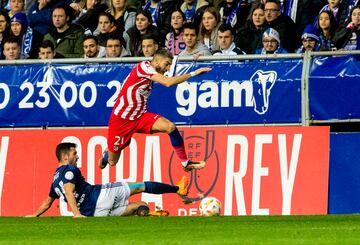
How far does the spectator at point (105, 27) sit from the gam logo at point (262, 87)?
395 centimetres

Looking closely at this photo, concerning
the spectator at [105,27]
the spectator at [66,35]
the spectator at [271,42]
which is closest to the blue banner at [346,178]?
the spectator at [271,42]

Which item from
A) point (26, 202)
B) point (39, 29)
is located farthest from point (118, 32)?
point (26, 202)

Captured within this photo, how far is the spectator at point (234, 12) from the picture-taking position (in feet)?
75.9

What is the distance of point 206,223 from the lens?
17.0m

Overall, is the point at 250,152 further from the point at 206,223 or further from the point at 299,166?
the point at 206,223

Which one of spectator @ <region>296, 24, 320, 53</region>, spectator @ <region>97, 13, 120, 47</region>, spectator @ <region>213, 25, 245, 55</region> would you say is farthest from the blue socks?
spectator @ <region>97, 13, 120, 47</region>

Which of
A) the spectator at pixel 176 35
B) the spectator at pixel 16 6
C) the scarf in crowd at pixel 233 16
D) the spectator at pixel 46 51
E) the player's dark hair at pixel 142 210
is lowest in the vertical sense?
the player's dark hair at pixel 142 210

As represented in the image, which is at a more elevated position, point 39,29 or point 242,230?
point 39,29

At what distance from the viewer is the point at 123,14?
79.7 ft

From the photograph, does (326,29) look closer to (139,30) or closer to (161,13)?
(139,30)

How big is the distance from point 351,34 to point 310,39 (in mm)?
651

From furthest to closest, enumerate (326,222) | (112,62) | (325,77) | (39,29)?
(39,29)
(112,62)
(325,77)
(326,222)

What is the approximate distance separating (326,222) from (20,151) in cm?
653

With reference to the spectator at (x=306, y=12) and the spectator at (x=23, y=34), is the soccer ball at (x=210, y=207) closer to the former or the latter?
the spectator at (x=306, y=12)
